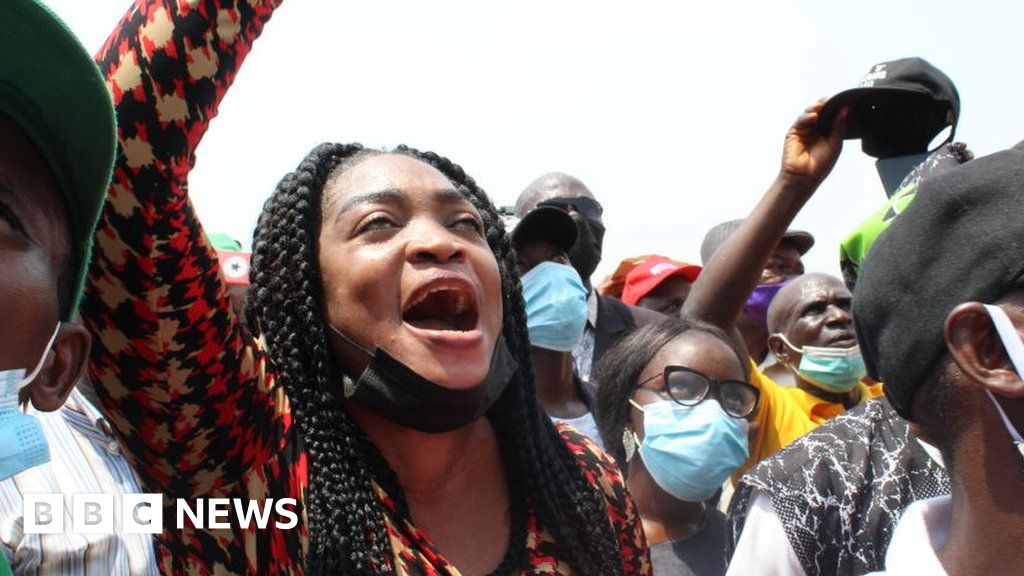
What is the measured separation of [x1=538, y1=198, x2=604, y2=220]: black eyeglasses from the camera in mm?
6895

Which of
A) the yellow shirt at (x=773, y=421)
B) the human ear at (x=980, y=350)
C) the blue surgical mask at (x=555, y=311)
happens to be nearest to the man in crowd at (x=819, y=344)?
the yellow shirt at (x=773, y=421)

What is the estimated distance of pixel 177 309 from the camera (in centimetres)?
196

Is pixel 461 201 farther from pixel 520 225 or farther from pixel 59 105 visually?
pixel 520 225

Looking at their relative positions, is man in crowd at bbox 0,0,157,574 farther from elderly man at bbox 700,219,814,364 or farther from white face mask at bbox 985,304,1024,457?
elderly man at bbox 700,219,814,364

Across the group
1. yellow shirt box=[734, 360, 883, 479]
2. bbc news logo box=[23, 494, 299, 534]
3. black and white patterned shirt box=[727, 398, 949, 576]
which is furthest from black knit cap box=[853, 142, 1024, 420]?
yellow shirt box=[734, 360, 883, 479]

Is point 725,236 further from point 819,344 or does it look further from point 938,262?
point 938,262

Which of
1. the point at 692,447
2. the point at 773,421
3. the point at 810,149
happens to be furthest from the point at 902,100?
the point at 773,421

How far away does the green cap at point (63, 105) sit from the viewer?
64.3 inches

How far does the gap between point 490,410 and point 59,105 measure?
138 cm

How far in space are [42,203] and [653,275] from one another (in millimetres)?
5840

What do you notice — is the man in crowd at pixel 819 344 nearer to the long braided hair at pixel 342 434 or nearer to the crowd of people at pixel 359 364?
the crowd of people at pixel 359 364

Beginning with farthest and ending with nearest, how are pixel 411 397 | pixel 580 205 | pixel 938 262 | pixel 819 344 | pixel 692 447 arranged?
pixel 580 205 < pixel 819 344 < pixel 692 447 < pixel 411 397 < pixel 938 262

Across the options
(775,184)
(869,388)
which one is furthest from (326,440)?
(869,388)

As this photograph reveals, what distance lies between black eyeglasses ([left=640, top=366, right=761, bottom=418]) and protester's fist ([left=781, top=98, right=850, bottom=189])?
34.8 inches
